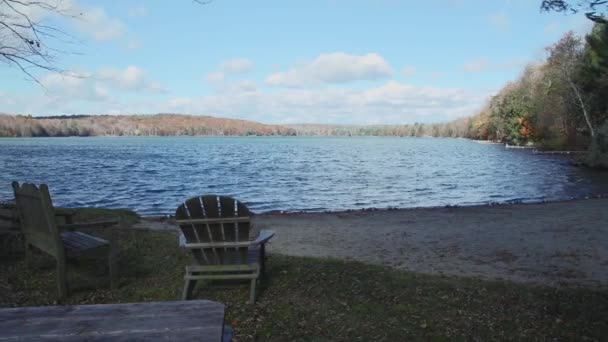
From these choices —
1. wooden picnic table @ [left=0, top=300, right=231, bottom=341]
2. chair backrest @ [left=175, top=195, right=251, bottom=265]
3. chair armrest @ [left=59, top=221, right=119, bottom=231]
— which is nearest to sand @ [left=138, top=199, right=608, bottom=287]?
chair backrest @ [left=175, top=195, right=251, bottom=265]

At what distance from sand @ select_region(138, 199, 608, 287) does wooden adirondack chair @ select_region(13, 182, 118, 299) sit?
11.3ft

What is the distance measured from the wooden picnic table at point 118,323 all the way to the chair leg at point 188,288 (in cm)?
285

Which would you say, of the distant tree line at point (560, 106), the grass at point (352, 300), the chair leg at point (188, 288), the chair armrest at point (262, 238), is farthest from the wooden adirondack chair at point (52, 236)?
the distant tree line at point (560, 106)

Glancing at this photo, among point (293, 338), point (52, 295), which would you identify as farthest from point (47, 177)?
point (293, 338)

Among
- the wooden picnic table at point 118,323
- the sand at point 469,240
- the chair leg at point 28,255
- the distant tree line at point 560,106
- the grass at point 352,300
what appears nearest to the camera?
the wooden picnic table at point 118,323

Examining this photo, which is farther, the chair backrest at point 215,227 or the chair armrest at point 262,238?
the chair armrest at point 262,238

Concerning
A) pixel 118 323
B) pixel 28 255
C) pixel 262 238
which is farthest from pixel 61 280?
pixel 118 323

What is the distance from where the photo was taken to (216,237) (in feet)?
18.1

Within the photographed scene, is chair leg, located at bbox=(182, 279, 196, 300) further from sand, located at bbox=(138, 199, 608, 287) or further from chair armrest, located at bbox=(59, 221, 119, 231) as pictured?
sand, located at bbox=(138, 199, 608, 287)

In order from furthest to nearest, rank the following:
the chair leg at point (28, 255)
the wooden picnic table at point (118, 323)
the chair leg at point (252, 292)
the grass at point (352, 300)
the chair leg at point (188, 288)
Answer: the chair leg at point (28, 255) < the chair leg at point (188, 288) < the chair leg at point (252, 292) < the grass at point (352, 300) < the wooden picnic table at point (118, 323)

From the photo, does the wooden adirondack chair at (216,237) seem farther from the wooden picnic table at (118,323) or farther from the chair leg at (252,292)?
the wooden picnic table at (118,323)

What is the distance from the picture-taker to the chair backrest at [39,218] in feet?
17.7

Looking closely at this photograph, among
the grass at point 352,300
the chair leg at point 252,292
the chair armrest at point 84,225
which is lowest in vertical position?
the grass at point 352,300

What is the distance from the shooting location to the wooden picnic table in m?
2.26
